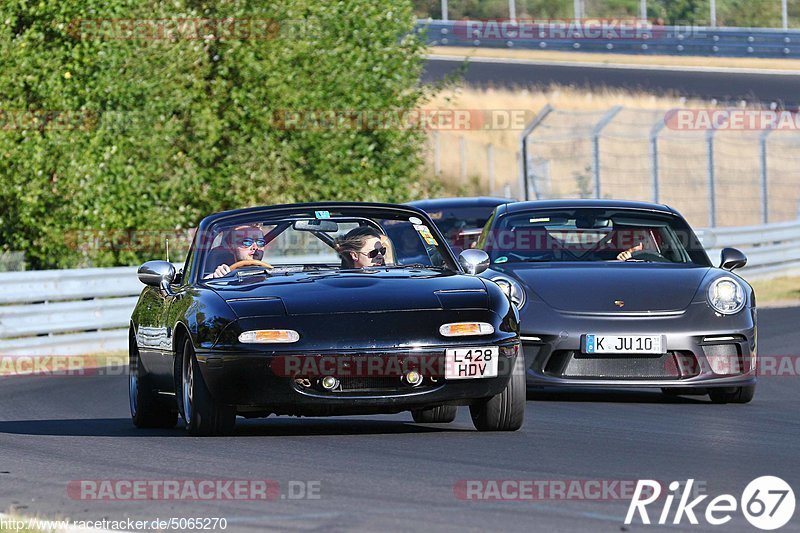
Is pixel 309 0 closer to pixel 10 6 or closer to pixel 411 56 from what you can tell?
pixel 411 56

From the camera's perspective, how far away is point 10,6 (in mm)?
21797

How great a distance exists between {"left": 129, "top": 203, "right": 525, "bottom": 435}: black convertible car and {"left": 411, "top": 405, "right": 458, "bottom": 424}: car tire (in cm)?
63

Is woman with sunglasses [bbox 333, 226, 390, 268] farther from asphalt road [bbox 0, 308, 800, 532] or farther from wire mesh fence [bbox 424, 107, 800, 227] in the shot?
wire mesh fence [bbox 424, 107, 800, 227]

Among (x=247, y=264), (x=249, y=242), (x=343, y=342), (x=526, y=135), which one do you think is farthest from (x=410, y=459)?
(x=526, y=135)

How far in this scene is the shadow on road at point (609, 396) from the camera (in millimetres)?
10836

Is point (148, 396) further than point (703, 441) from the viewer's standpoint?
Yes

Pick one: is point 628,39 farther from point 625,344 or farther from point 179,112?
point 625,344

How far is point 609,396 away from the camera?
1118 centimetres

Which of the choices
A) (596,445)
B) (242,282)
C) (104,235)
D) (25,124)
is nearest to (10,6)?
(25,124)

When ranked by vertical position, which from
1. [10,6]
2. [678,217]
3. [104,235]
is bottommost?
[104,235]

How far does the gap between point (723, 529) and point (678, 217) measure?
6584 mm

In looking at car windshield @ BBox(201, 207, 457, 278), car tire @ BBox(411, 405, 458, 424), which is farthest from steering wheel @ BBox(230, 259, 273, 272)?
car tire @ BBox(411, 405, 458, 424)

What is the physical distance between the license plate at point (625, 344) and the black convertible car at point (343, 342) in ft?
4.67

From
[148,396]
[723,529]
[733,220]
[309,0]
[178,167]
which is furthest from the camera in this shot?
[733,220]
